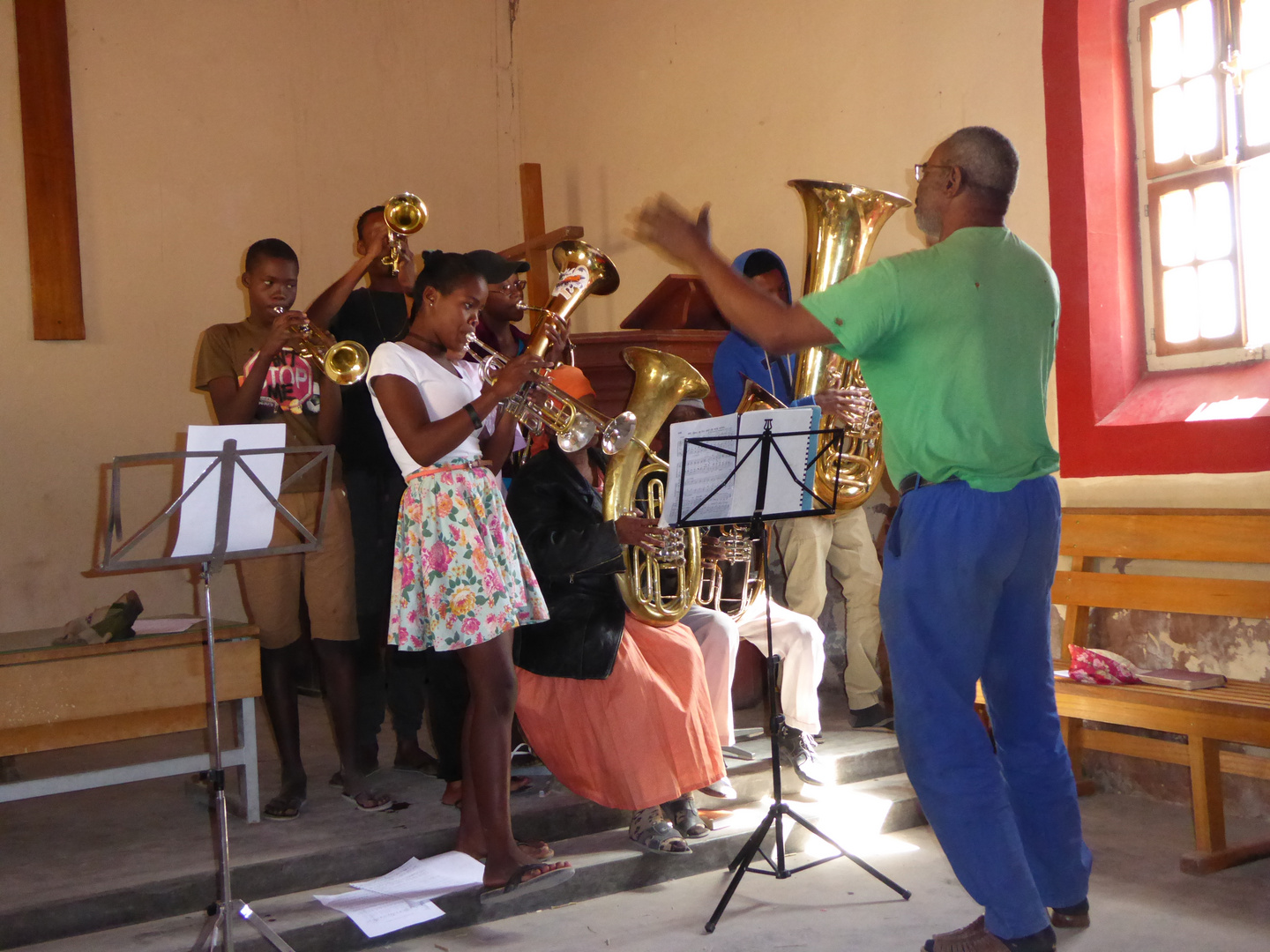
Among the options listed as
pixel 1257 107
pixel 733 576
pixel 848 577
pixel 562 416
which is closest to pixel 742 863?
pixel 562 416

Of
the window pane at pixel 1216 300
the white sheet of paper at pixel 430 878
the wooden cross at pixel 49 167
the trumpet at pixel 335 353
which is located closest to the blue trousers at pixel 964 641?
the white sheet of paper at pixel 430 878

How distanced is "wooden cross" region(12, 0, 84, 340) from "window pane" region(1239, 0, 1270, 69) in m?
5.64

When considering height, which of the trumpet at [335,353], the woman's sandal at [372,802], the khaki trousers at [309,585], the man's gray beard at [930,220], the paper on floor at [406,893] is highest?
the man's gray beard at [930,220]

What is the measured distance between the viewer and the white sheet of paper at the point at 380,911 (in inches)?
127

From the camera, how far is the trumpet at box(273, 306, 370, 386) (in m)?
3.76

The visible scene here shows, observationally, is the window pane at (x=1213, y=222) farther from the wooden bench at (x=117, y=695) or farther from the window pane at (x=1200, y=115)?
the wooden bench at (x=117, y=695)

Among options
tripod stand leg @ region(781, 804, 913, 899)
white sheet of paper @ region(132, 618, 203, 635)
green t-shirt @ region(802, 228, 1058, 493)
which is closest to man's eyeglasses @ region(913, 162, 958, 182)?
green t-shirt @ region(802, 228, 1058, 493)

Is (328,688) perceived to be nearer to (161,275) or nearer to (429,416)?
(429,416)

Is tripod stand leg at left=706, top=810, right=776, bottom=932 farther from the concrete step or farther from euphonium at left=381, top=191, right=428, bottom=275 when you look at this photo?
euphonium at left=381, top=191, right=428, bottom=275

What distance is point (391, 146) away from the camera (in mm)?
7574

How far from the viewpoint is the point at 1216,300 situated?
470 cm

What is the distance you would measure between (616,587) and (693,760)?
1.99 feet

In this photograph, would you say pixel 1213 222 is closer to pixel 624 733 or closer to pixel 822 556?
pixel 822 556

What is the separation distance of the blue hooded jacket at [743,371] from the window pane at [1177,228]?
1.63m
